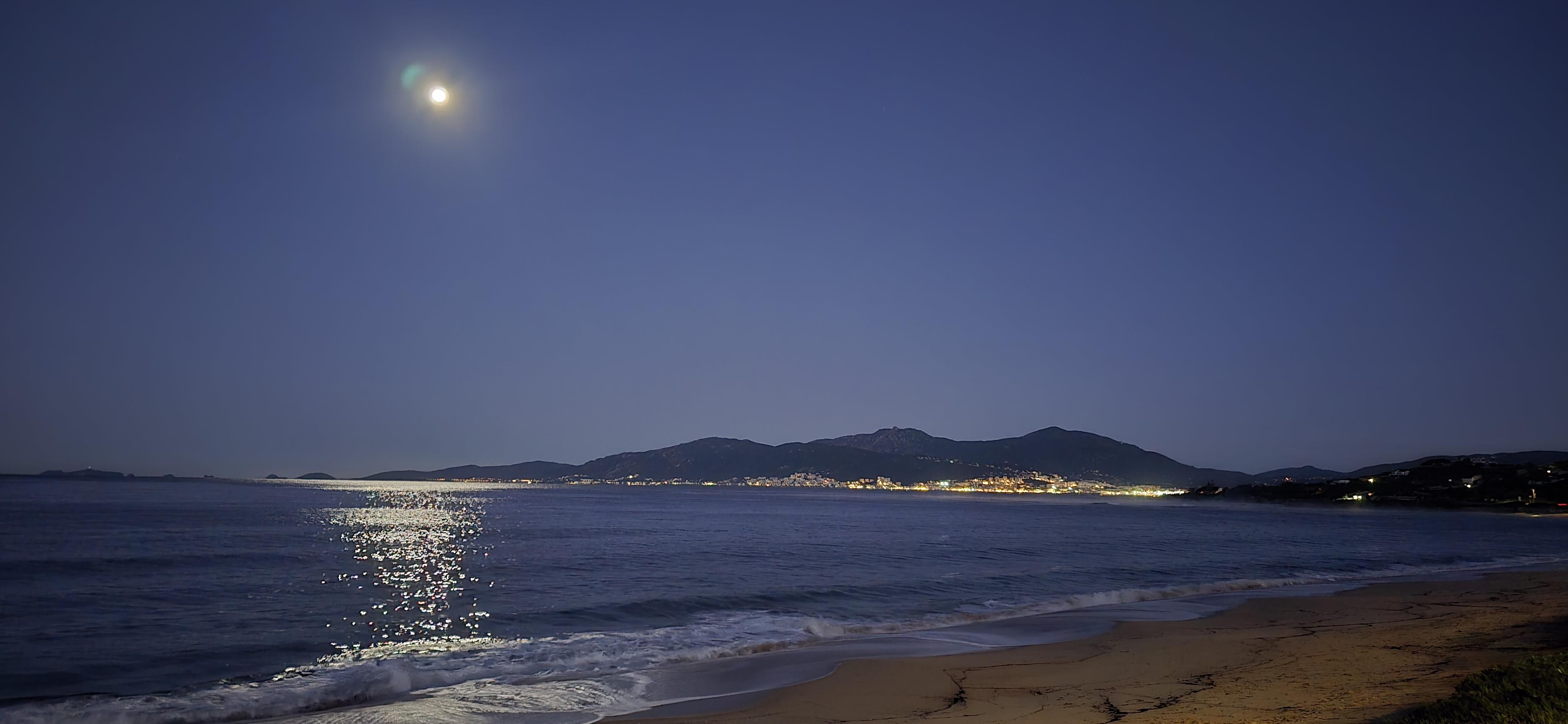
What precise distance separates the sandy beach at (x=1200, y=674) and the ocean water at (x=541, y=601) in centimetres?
132

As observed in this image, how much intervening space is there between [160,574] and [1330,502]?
177804 millimetres

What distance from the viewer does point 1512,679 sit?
7.41m

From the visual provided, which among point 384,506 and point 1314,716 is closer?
point 1314,716

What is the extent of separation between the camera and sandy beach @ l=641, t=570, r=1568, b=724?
9562 millimetres

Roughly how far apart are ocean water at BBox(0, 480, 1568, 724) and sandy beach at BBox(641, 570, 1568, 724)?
4.33 feet

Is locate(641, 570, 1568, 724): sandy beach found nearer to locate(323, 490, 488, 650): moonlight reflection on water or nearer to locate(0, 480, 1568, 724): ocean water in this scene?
locate(0, 480, 1568, 724): ocean water

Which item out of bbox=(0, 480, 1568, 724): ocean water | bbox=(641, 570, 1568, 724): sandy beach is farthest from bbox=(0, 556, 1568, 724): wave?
bbox=(641, 570, 1568, 724): sandy beach

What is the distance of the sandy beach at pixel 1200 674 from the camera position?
956 centimetres

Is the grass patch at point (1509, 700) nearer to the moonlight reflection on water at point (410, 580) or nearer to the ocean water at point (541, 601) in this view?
the ocean water at point (541, 601)

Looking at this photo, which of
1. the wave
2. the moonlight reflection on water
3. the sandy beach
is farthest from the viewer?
the moonlight reflection on water

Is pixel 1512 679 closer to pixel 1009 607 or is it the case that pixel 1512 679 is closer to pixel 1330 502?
pixel 1009 607

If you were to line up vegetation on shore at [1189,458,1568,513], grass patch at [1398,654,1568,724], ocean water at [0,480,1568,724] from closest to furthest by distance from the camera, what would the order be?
1. grass patch at [1398,654,1568,724]
2. ocean water at [0,480,1568,724]
3. vegetation on shore at [1189,458,1568,513]

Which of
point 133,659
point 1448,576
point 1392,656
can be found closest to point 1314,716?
point 1392,656

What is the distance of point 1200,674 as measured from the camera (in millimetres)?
11906
